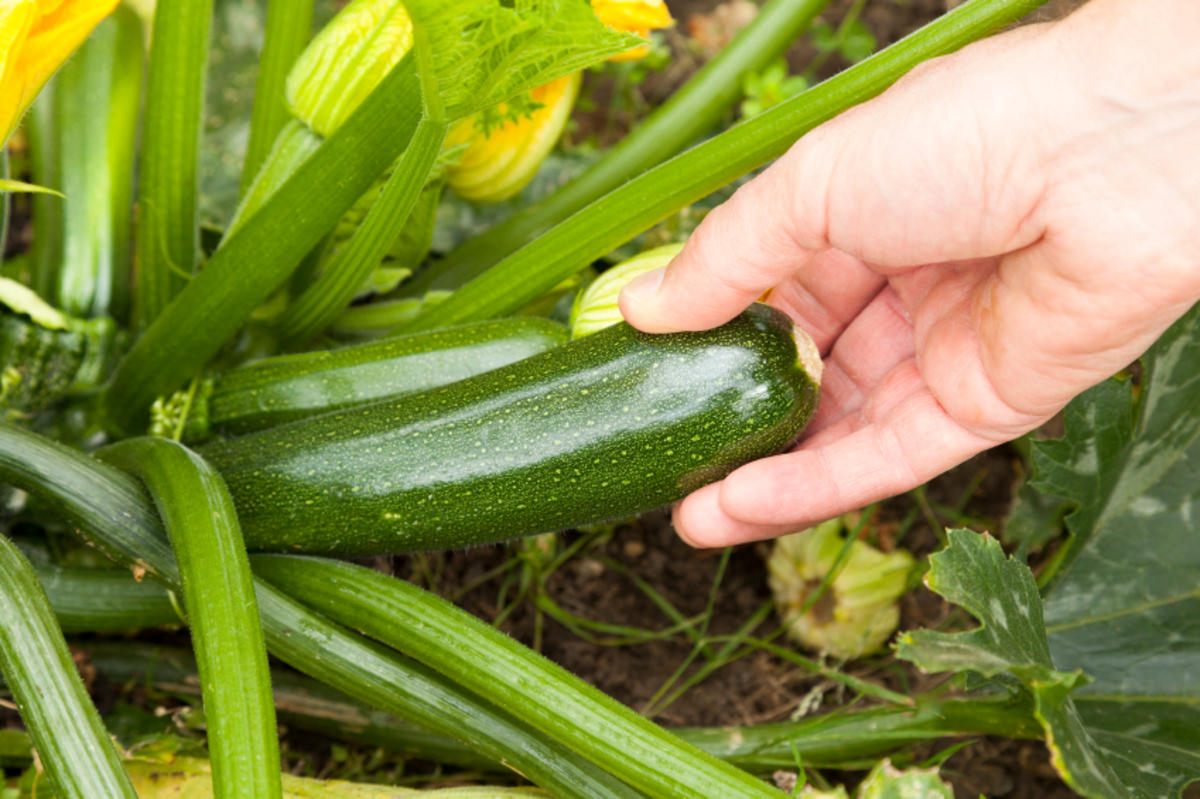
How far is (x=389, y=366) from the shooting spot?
185 centimetres

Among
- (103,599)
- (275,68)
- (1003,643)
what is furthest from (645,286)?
(103,599)

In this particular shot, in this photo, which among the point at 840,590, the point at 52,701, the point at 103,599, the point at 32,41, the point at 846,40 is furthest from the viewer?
the point at 846,40

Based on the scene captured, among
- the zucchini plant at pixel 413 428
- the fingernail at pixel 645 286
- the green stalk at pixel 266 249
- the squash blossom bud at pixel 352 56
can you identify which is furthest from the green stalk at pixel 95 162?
the fingernail at pixel 645 286

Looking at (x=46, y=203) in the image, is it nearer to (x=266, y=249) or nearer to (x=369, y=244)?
(x=266, y=249)

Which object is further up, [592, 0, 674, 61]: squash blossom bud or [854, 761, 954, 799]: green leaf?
[592, 0, 674, 61]: squash blossom bud

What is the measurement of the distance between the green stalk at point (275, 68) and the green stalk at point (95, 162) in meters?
0.28

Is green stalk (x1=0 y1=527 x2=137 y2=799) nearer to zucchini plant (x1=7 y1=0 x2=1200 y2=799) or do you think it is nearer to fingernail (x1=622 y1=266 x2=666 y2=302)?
A: zucchini plant (x1=7 y1=0 x2=1200 y2=799)

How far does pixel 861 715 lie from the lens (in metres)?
1.91

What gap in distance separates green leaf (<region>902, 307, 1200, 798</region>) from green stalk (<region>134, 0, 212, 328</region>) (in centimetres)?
151

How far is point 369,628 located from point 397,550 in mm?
174

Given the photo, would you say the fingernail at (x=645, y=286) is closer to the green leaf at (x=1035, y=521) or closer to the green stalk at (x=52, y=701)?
the green stalk at (x=52, y=701)

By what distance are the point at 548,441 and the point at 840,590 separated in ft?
3.00

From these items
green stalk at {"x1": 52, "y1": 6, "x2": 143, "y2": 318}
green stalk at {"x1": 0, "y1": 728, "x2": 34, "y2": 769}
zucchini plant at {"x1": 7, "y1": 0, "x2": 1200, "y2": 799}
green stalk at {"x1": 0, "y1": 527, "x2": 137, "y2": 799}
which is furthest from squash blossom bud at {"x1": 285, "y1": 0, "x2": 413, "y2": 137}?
green stalk at {"x1": 0, "y1": 728, "x2": 34, "y2": 769}

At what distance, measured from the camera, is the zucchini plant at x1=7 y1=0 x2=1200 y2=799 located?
1.43 meters
